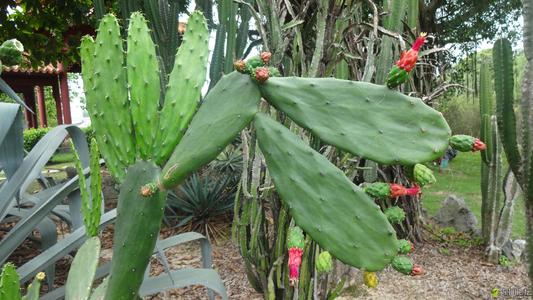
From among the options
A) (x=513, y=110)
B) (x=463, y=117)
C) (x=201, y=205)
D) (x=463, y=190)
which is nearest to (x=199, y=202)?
(x=201, y=205)

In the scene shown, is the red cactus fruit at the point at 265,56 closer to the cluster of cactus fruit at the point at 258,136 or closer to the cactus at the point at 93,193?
the cluster of cactus fruit at the point at 258,136

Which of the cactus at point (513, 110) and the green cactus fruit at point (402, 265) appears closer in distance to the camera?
the green cactus fruit at point (402, 265)

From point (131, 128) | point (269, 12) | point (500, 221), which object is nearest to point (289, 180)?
point (131, 128)

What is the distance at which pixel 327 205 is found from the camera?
32.1 inches

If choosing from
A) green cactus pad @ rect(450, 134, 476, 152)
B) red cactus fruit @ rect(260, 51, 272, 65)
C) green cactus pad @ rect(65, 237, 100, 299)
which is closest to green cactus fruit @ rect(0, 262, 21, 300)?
green cactus pad @ rect(65, 237, 100, 299)

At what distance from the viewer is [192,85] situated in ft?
3.02

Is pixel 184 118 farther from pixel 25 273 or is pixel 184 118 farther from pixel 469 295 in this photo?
pixel 469 295

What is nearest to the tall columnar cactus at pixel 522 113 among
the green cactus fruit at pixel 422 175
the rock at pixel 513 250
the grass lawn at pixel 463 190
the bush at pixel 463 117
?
the rock at pixel 513 250

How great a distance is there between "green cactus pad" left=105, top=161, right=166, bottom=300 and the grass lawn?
4.05 m

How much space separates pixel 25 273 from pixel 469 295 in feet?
8.52

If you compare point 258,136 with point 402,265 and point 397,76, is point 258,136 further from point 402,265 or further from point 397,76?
point 402,265

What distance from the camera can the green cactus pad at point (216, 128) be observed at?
85 cm

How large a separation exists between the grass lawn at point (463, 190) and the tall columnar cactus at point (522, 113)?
1863 millimetres

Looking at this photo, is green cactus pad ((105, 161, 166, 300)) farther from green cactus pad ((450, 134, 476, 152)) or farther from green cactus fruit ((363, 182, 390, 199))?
green cactus pad ((450, 134, 476, 152))
